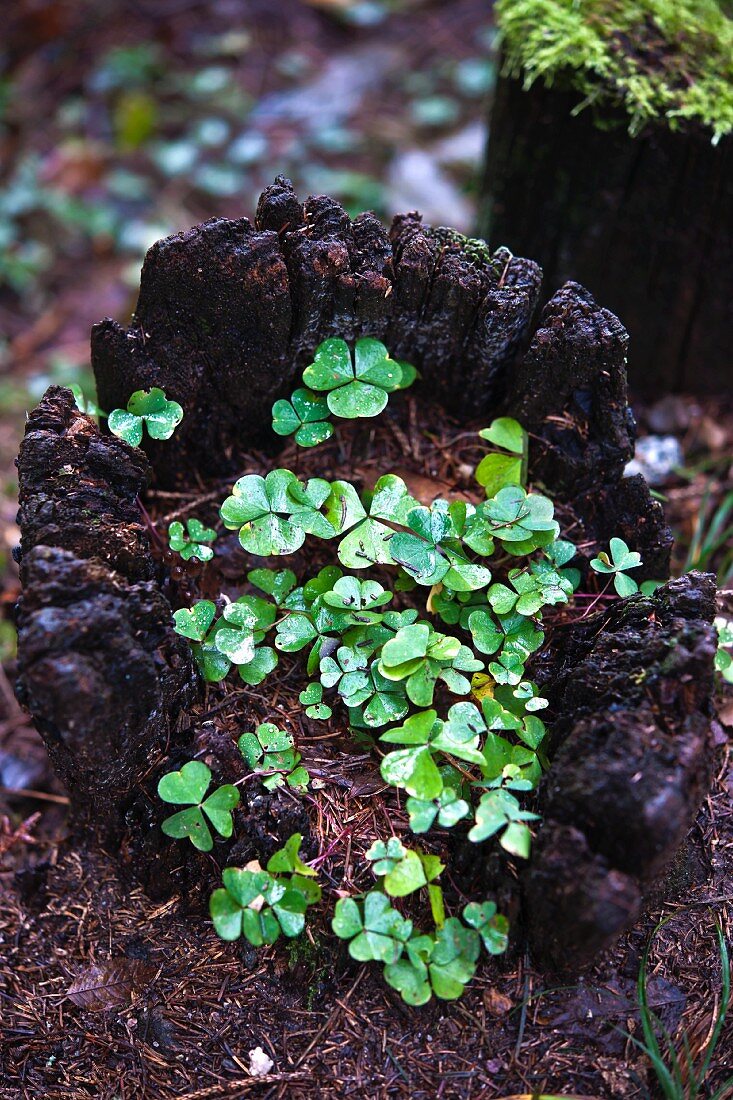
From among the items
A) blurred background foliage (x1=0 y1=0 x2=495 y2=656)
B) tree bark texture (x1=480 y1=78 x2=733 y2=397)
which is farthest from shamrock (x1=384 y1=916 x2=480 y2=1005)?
blurred background foliage (x1=0 y1=0 x2=495 y2=656)

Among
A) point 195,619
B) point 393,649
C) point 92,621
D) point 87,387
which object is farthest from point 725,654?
point 87,387

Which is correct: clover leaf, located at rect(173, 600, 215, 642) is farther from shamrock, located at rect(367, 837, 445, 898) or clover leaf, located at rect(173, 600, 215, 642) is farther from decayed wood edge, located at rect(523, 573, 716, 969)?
decayed wood edge, located at rect(523, 573, 716, 969)

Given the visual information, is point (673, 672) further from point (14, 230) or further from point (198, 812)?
point (14, 230)

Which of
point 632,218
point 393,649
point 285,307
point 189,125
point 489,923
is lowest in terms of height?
point 489,923

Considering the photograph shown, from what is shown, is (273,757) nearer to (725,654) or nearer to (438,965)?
(438,965)

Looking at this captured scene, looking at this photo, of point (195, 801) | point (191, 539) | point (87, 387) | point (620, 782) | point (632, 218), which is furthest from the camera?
point (87, 387)

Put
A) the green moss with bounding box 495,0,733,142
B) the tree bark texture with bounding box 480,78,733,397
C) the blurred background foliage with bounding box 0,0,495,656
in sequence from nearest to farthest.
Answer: the green moss with bounding box 495,0,733,142, the tree bark texture with bounding box 480,78,733,397, the blurred background foliage with bounding box 0,0,495,656

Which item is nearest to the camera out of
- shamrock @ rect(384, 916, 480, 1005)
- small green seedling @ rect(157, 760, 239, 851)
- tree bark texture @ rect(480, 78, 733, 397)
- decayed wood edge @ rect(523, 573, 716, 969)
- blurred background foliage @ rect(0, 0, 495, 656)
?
decayed wood edge @ rect(523, 573, 716, 969)
